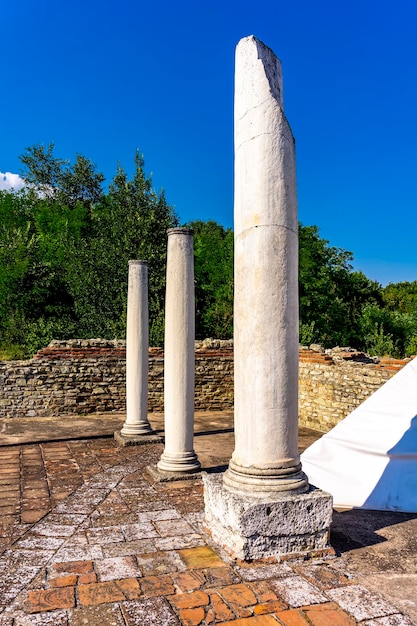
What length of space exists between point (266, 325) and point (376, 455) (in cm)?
268

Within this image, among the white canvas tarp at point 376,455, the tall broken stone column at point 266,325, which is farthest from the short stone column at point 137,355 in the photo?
the tall broken stone column at point 266,325

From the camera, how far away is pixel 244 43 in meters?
4.40

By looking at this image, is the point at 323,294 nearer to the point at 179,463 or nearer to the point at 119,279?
the point at 119,279

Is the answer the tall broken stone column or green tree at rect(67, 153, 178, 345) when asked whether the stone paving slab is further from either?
green tree at rect(67, 153, 178, 345)

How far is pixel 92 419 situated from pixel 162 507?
713 cm

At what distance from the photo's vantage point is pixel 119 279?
18.9 m

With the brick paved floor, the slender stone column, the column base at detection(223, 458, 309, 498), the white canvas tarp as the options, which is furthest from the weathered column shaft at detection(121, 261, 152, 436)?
the column base at detection(223, 458, 309, 498)

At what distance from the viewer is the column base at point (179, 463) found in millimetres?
6543

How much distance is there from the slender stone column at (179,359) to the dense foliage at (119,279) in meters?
9.82

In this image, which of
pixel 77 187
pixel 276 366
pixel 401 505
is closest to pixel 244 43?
pixel 276 366

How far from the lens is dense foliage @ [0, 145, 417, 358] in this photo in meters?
18.8

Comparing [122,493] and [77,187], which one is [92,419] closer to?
[122,493]

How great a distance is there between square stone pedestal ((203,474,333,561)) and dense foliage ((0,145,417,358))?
12.8 metres

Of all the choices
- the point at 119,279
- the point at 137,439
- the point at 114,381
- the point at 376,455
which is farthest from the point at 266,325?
the point at 119,279
